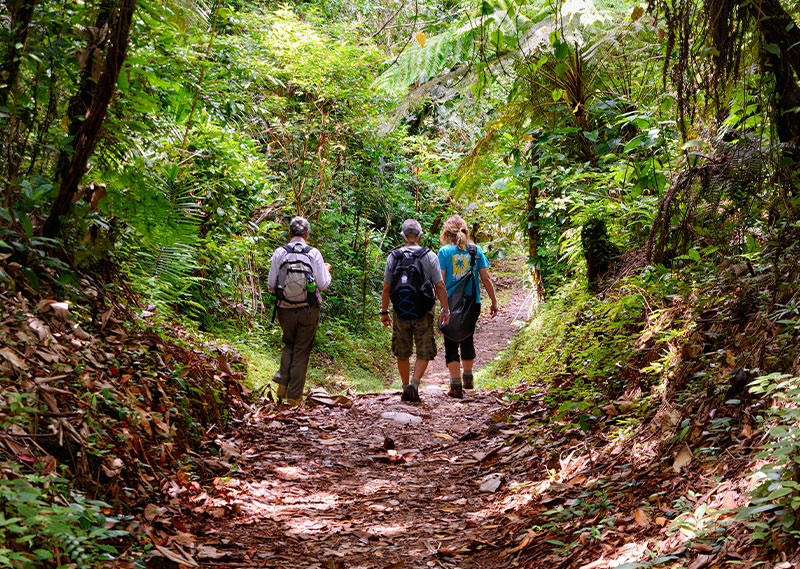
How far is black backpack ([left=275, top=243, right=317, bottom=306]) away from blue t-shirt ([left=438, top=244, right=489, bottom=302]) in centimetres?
186

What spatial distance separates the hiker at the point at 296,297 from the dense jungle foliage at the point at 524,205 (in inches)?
32.9

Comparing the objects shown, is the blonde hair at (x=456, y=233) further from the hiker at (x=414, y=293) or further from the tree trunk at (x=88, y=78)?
the tree trunk at (x=88, y=78)

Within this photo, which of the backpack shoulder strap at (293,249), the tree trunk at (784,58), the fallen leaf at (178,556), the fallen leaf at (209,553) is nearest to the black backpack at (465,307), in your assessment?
the backpack shoulder strap at (293,249)

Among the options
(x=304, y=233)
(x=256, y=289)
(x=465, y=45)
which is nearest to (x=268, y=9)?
(x=256, y=289)

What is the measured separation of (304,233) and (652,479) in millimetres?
5281

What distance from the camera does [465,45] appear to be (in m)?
8.65

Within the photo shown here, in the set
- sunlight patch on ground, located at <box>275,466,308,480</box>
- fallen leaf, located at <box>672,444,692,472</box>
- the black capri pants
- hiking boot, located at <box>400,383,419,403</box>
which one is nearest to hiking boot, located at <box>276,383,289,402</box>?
hiking boot, located at <box>400,383,419,403</box>

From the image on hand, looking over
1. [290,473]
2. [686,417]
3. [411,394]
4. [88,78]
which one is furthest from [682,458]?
[411,394]

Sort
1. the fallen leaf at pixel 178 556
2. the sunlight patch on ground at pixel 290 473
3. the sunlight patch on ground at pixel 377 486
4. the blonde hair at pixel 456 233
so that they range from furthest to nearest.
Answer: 1. the blonde hair at pixel 456 233
2. the sunlight patch on ground at pixel 290 473
3. the sunlight patch on ground at pixel 377 486
4. the fallen leaf at pixel 178 556

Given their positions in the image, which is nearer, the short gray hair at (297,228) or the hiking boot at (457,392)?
the short gray hair at (297,228)

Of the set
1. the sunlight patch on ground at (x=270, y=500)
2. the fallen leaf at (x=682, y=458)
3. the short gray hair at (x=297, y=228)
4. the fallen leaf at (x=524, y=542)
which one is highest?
the short gray hair at (x=297, y=228)

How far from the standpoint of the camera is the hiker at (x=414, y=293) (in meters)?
7.96

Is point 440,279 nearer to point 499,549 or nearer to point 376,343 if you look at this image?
point 499,549

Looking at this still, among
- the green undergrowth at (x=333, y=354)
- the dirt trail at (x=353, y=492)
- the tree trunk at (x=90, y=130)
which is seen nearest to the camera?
the dirt trail at (x=353, y=492)
